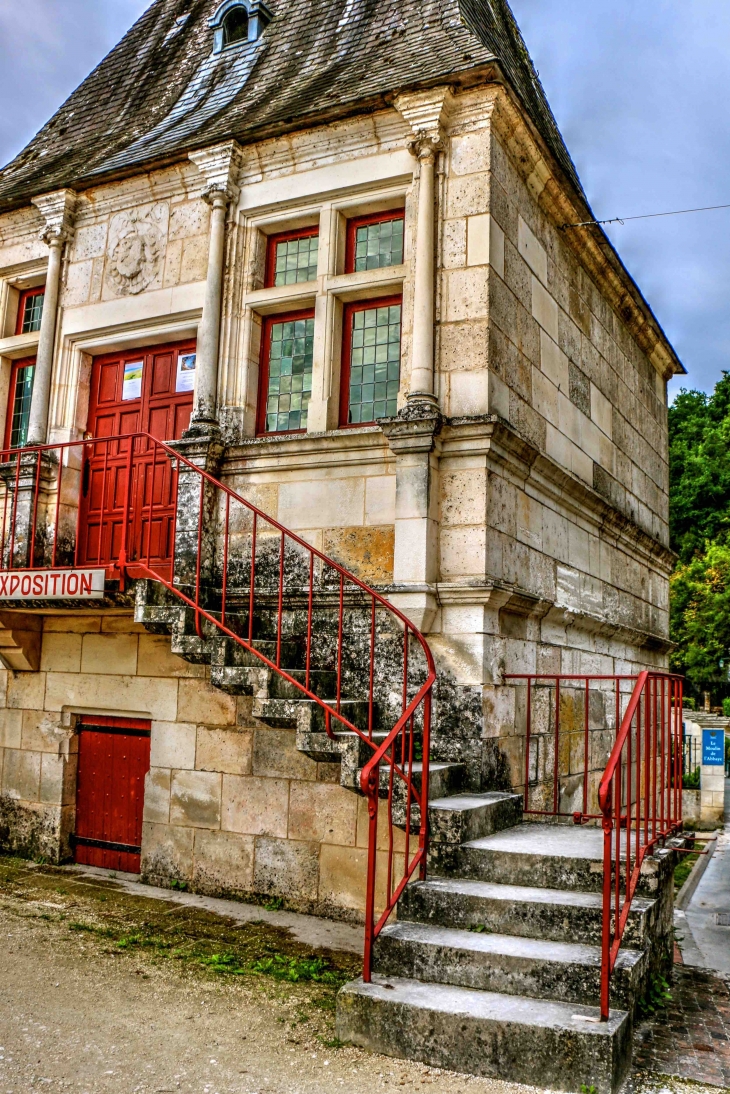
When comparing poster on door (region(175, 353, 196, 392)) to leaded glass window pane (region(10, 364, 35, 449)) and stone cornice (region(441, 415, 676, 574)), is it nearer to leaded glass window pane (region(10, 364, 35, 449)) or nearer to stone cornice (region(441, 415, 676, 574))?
leaded glass window pane (region(10, 364, 35, 449))

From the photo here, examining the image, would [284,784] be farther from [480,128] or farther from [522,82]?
[522,82]

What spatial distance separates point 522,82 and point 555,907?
7580 mm

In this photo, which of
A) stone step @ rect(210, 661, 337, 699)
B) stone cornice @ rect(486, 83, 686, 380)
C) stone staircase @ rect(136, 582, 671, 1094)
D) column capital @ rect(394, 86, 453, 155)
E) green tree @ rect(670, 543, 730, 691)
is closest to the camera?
stone staircase @ rect(136, 582, 671, 1094)

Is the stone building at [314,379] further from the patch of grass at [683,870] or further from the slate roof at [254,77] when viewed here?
the patch of grass at [683,870]

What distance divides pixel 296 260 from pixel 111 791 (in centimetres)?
466

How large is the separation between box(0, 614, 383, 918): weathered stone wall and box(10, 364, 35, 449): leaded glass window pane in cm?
207

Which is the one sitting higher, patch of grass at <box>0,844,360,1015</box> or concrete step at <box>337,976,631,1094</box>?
concrete step at <box>337,976,631,1094</box>

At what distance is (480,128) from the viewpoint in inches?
265

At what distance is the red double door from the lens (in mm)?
7727

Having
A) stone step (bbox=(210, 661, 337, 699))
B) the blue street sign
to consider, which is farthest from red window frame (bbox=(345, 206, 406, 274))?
the blue street sign

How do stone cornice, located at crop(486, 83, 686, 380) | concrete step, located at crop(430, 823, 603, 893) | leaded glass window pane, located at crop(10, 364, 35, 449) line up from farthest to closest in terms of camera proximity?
leaded glass window pane, located at crop(10, 364, 35, 449), stone cornice, located at crop(486, 83, 686, 380), concrete step, located at crop(430, 823, 603, 893)

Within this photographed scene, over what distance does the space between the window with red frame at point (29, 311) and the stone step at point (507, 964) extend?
22.8ft

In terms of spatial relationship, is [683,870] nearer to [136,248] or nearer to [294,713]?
[294,713]

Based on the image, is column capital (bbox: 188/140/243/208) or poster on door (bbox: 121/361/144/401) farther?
poster on door (bbox: 121/361/144/401)
